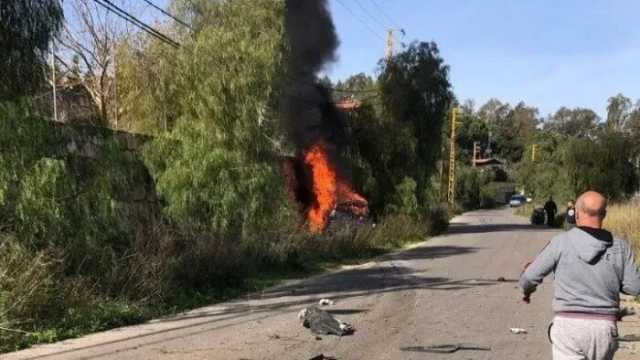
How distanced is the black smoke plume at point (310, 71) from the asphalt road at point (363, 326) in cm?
1002

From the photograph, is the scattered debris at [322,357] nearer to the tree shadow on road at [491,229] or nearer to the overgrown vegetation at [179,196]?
the overgrown vegetation at [179,196]

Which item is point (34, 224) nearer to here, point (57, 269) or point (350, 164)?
point (57, 269)

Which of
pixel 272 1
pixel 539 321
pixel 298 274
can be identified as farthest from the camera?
pixel 272 1

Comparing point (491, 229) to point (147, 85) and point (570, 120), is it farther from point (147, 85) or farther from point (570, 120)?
point (570, 120)

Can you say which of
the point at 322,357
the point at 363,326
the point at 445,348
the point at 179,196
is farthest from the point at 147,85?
the point at 322,357

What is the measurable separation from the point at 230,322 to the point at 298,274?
7.14 m

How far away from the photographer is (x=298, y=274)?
18.3 meters

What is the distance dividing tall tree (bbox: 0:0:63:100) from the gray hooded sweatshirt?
27.9 feet

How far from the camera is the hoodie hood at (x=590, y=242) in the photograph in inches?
197

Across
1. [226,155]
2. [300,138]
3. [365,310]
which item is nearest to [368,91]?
[300,138]

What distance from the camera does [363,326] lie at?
1084 centimetres

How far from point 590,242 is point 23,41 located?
347 inches

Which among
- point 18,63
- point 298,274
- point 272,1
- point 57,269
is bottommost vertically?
point 298,274

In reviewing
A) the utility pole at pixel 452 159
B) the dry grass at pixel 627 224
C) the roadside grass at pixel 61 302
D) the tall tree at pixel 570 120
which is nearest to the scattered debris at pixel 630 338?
the roadside grass at pixel 61 302
